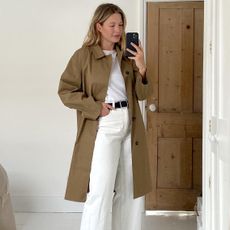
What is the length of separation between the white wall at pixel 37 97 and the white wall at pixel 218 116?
1.25 metres

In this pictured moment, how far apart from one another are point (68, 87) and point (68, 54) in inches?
48.2

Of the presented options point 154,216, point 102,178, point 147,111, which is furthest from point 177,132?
point 102,178

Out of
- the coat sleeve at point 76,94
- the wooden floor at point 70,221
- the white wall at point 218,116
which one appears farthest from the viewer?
the wooden floor at point 70,221

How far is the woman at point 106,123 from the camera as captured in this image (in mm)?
1781

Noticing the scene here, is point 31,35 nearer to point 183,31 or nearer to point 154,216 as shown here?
point 183,31

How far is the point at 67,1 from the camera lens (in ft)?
9.71

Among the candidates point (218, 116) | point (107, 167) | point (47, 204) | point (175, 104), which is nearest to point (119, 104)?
point (107, 167)

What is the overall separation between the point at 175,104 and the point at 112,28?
54.5 inches

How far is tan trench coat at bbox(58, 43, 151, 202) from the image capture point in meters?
1.80

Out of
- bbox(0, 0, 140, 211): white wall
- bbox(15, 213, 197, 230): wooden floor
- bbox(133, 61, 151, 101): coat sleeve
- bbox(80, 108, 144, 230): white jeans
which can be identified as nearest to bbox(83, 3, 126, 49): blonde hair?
bbox(133, 61, 151, 101): coat sleeve

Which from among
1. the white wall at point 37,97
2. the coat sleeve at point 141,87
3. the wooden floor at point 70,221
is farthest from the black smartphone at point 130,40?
the wooden floor at point 70,221

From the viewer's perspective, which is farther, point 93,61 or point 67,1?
point 67,1

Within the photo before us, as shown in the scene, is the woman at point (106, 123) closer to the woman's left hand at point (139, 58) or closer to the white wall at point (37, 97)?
the woman's left hand at point (139, 58)

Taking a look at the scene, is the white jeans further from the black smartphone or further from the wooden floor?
the wooden floor
